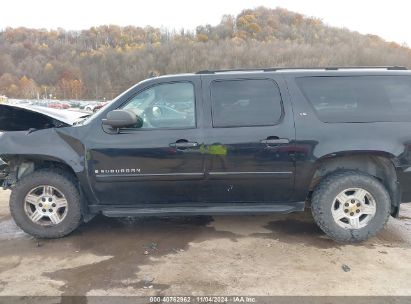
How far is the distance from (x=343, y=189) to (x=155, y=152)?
2038 mm

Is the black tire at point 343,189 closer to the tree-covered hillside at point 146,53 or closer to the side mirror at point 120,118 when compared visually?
the side mirror at point 120,118

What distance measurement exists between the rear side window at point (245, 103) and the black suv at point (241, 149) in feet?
0.04

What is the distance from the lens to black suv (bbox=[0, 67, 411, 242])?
404 centimetres

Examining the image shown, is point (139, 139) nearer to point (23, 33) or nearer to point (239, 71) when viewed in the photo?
point (239, 71)

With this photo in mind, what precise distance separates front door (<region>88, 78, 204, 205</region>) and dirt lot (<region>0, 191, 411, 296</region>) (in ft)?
1.77

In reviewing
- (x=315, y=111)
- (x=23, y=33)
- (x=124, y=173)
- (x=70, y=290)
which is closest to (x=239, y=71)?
(x=315, y=111)

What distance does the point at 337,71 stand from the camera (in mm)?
4223

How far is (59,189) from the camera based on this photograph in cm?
423

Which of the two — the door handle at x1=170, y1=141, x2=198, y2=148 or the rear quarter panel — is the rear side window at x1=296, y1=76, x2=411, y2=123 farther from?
the door handle at x1=170, y1=141, x2=198, y2=148

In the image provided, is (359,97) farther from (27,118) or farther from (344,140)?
(27,118)

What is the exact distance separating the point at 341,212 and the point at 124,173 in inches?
93.6

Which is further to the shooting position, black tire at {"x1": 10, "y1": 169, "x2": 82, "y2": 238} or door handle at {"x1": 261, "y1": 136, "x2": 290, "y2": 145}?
black tire at {"x1": 10, "y1": 169, "x2": 82, "y2": 238}

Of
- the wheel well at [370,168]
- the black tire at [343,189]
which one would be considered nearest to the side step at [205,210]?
the black tire at [343,189]

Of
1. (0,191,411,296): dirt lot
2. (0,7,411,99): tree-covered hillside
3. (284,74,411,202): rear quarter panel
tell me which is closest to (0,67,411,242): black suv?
(284,74,411,202): rear quarter panel
